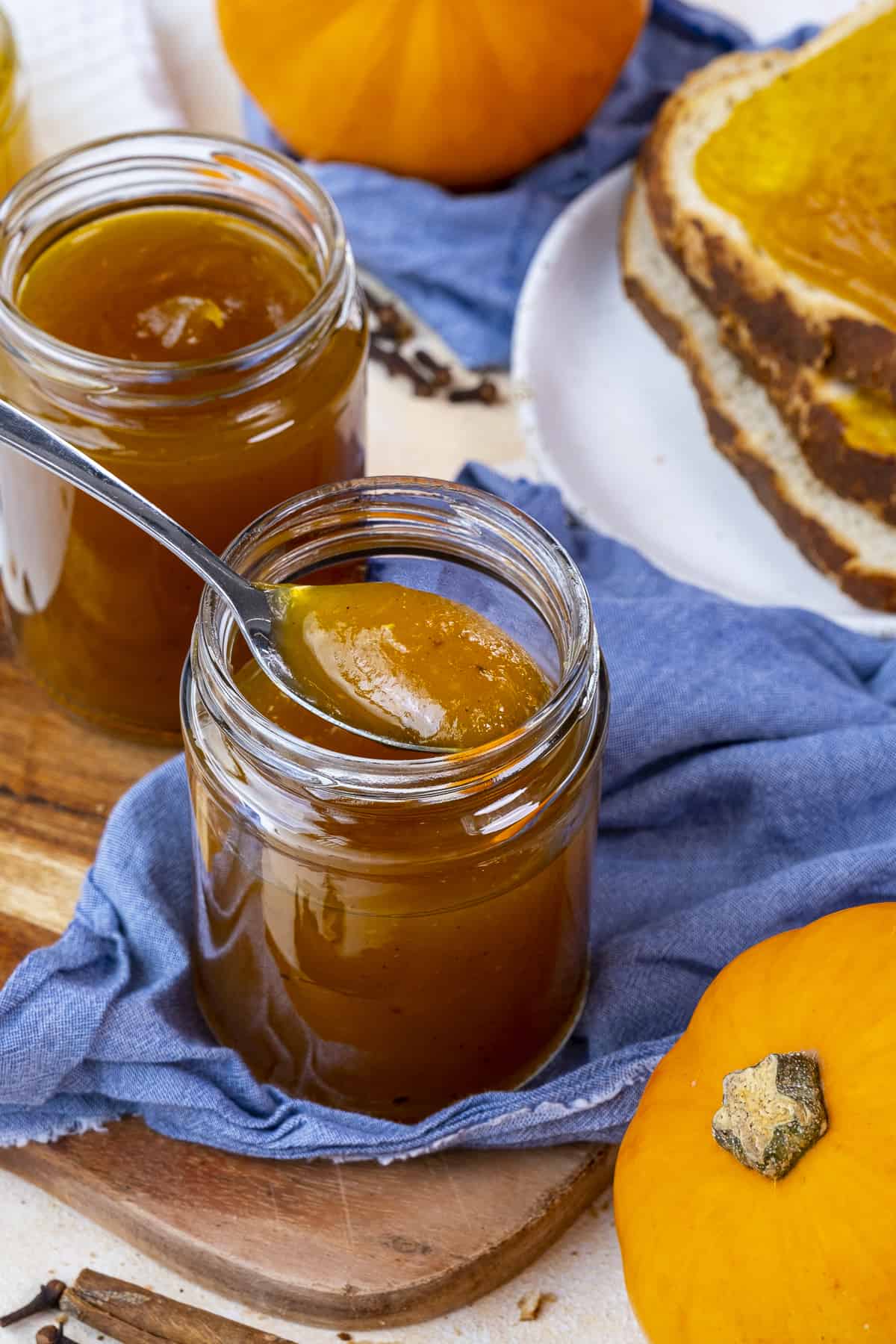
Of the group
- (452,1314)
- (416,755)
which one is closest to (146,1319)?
(452,1314)

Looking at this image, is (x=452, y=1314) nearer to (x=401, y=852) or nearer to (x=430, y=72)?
(x=401, y=852)

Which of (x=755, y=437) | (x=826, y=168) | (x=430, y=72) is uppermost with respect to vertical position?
(x=430, y=72)

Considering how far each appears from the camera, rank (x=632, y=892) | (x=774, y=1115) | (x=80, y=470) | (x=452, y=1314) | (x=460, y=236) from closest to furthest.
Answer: (x=774, y=1115)
(x=80, y=470)
(x=452, y=1314)
(x=632, y=892)
(x=460, y=236)

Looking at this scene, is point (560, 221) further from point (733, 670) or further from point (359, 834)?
point (359, 834)

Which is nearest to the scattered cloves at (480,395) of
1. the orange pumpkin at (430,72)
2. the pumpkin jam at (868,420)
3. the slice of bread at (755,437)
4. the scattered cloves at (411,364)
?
the scattered cloves at (411,364)

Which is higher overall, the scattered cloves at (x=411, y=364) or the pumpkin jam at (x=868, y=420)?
the scattered cloves at (x=411, y=364)

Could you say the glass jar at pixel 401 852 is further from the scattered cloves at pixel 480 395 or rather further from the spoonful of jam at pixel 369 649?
the scattered cloves at pixel 480 395

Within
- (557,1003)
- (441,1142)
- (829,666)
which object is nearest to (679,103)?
(829,666)
